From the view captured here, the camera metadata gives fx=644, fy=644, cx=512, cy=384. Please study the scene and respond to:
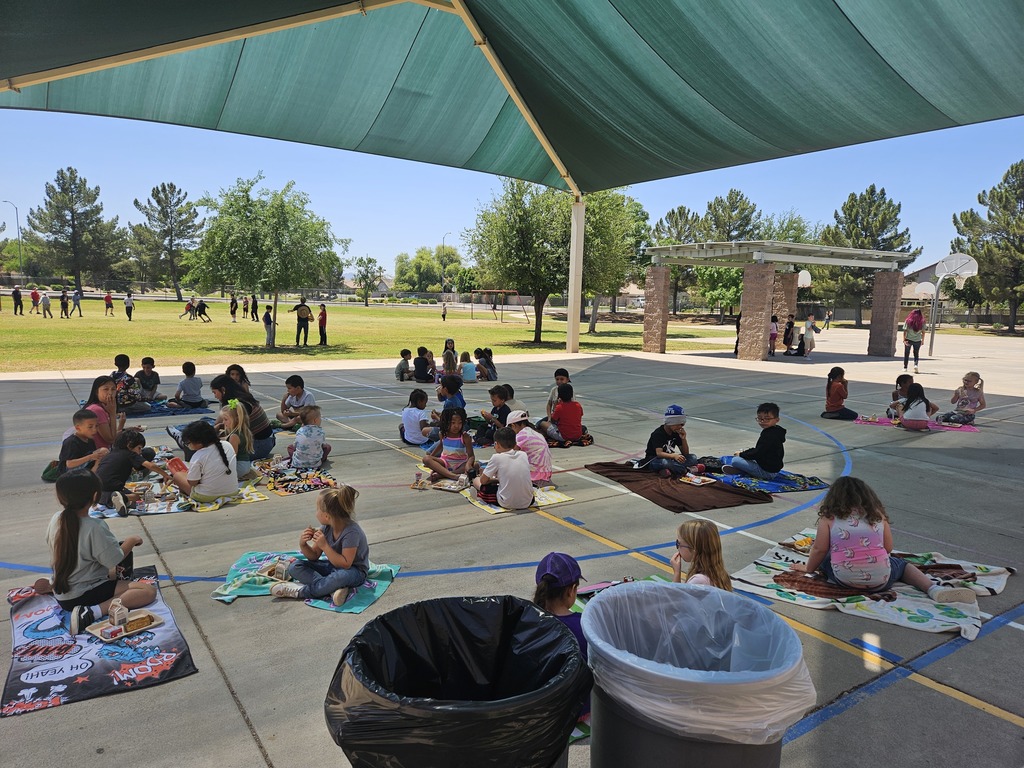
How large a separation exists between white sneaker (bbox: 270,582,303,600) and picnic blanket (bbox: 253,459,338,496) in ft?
9.10

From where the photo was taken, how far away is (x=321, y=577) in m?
5.26

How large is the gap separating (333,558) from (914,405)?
11.7 m

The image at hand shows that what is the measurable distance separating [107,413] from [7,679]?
5586 mm

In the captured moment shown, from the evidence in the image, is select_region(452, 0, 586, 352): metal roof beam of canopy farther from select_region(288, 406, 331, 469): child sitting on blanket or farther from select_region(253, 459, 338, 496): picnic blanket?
select_region(253, 459, 338, 496): picnic blanket

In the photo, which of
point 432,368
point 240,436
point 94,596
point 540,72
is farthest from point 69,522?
point 432,368

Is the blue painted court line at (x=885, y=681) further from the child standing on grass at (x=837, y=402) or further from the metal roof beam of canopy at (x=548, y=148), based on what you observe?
the metal roof beam of canopy at (x=548, y=148)

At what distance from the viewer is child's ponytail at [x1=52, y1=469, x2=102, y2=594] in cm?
438

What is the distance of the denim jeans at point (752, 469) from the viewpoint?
877cm

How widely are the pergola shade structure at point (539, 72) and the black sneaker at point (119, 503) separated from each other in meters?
5.24

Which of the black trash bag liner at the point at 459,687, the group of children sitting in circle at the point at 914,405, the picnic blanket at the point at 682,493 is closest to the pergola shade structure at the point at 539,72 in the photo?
the group of children sitting in circle at the point at 914,405

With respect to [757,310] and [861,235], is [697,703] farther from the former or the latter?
[861,235]

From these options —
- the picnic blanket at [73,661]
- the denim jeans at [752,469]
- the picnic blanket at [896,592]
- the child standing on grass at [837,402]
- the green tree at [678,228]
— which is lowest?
the picnic blanket at [73,661]

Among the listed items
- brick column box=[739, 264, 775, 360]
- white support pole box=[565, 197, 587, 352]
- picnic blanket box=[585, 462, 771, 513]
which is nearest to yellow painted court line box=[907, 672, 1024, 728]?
picnic blanket box=[585, 462, 771, 513]

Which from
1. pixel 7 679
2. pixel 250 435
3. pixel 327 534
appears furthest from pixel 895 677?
pixel 250 435
